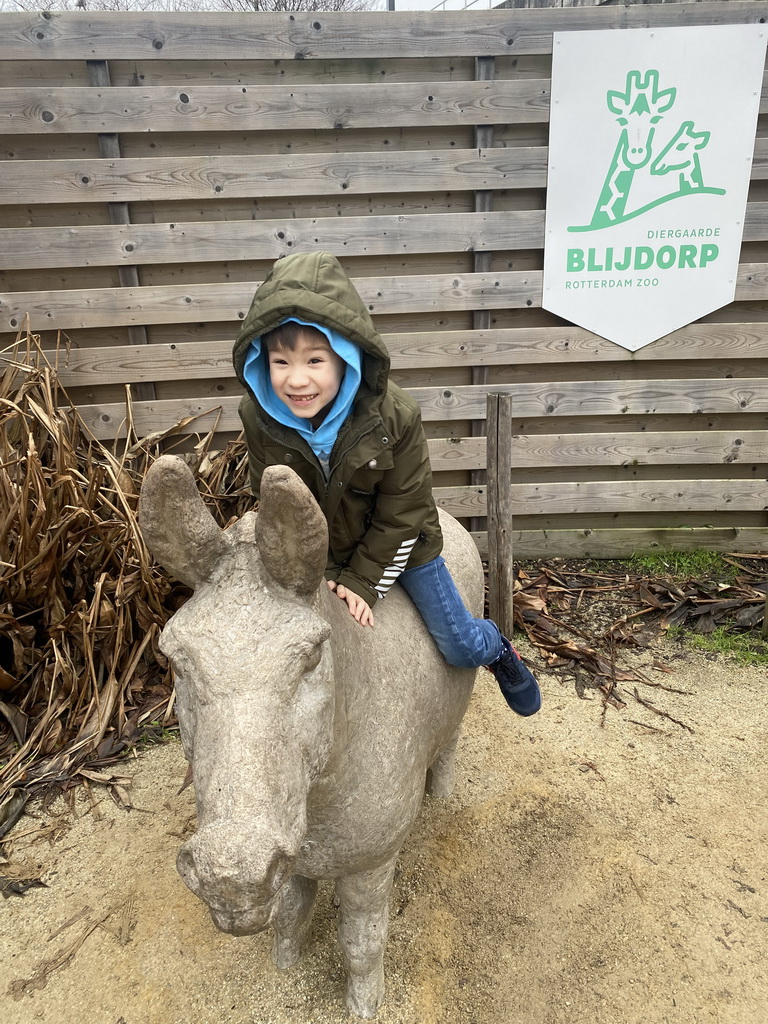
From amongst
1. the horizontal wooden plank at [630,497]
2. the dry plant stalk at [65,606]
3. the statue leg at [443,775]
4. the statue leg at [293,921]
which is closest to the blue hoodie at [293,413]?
the statue leg at [293,921]

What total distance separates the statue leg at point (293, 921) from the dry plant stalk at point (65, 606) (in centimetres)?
137

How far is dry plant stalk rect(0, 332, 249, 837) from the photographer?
302 centimetres

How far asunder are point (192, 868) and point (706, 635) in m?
3.54

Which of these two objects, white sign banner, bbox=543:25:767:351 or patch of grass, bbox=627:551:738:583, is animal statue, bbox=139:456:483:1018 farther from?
patch of grass, bbox=627:551:738:583

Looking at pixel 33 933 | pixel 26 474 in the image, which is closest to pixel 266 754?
pixel 33 933

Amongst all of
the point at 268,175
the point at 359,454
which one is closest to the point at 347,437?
the point at 359,454

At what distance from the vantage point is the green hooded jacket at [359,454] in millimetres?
1512

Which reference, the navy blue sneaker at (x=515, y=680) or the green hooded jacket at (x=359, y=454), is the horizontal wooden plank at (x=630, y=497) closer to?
the navy blue sneaker at (x=515, y=680)

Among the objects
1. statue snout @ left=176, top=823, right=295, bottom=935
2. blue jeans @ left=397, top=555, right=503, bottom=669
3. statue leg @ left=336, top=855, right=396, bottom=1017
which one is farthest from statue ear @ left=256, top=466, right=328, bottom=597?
statue leg @ left=336, top=855, right=396, bottom=1017

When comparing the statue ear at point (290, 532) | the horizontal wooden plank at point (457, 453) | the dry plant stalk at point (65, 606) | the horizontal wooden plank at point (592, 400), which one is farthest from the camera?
the horizontal wooden plank at point (457, 453)

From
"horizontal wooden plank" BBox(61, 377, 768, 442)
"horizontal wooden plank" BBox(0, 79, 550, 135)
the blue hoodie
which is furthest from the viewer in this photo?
"horizontal wooden plank" BBox(61, 377, 768, 442)

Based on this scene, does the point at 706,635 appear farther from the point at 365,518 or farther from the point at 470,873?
the point at 365,518

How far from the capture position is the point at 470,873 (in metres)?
2.37

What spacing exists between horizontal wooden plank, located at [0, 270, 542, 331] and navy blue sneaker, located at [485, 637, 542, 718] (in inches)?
88.9
